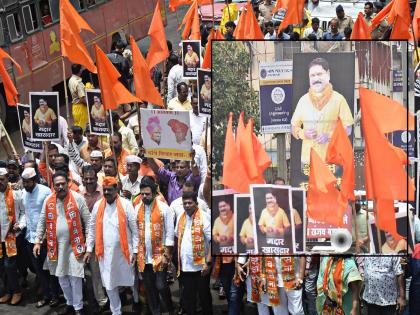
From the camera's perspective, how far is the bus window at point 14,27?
62.3ft

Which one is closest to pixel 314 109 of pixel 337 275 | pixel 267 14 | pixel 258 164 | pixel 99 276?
pixel 258 164

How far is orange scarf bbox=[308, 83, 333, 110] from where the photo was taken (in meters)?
8.91

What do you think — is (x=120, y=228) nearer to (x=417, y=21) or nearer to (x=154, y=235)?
(x=154, y=235)

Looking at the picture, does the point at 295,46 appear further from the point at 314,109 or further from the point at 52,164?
the point at 52,164

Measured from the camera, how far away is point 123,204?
11422 mm

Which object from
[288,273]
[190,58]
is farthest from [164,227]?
[190,58]

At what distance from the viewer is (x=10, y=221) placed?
→ 12.3 metres

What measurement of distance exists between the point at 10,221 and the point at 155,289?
1.78 meters

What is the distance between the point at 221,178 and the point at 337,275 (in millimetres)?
1573

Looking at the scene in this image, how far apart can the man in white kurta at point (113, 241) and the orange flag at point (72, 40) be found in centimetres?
353

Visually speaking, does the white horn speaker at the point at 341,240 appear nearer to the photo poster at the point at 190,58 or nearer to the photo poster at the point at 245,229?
the photo poster at the point at 245,229

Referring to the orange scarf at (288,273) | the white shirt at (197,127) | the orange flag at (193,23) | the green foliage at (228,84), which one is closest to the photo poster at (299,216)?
the green foliage at (228,84)

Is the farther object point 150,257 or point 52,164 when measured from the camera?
point 52,164

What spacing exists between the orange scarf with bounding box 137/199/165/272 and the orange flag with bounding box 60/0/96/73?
369 centimetres
